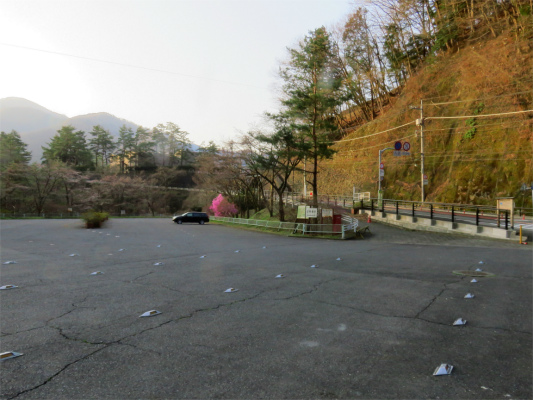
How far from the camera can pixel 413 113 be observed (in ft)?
144

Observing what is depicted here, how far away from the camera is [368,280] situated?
829 cm

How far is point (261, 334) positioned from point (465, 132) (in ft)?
127

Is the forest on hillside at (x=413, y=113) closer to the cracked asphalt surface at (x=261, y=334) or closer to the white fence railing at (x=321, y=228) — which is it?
the white fence railing at (x=321, y=228)

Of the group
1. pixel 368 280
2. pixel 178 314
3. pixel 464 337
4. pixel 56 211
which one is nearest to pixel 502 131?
pixel 368 280

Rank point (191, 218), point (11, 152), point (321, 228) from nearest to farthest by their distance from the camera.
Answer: point (321, 228) → point (191, 218) → point (11, 152)

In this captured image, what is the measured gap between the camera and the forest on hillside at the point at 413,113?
88.6 ft

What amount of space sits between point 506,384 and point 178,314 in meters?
4.43

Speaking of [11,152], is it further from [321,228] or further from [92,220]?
[321,228]

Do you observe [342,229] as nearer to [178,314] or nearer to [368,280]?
[368,280]

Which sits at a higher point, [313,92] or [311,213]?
[313,92]

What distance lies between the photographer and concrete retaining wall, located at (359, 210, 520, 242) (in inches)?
728

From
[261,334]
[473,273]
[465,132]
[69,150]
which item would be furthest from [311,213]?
[69,150]

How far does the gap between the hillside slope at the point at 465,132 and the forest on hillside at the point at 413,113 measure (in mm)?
120

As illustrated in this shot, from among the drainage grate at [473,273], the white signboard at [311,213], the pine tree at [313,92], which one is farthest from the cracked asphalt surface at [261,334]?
the pine tree at [313,92]
